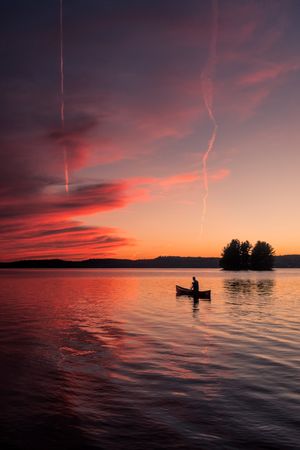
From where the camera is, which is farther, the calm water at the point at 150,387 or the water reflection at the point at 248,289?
the water reflection at the point at 248,289

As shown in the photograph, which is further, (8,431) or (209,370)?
(209,370)

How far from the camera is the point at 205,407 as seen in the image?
14.4 metres

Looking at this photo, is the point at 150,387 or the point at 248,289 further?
the point at 248,289

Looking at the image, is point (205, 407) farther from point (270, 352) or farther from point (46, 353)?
point (46, 353)

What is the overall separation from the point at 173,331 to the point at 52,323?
38.5 feet

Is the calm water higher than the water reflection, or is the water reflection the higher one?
the water reflection

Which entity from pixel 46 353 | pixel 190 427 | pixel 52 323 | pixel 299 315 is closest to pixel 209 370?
pixel 190 427

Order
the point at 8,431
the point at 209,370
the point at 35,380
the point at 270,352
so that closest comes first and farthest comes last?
1. the point at 8,431
2. the point at 35,380
3. the point at 209,370
4. the point at 270,352

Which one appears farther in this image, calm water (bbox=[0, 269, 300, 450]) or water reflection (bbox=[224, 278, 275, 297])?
water reflection (bbox=[224, 278, 275, 297])

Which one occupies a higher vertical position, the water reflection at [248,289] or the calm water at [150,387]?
the water reflection at [248,289]

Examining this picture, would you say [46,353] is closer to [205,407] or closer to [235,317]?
[205,407]

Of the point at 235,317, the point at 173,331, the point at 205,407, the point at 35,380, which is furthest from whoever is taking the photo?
the point at 235,317

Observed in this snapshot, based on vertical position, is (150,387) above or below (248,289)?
below

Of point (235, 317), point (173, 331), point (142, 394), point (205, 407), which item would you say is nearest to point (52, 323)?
point (173, 331)
